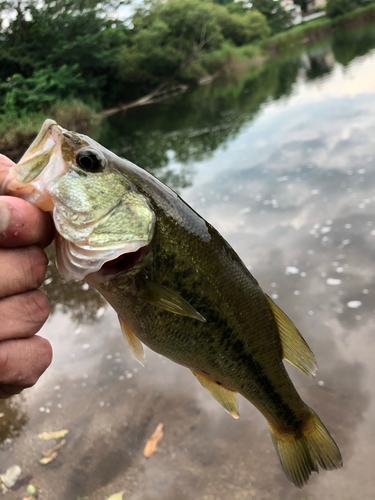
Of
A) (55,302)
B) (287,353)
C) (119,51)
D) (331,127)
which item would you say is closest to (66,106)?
(119,51)

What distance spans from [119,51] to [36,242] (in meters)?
36.0

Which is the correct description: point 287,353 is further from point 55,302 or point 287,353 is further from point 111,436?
point 55,302

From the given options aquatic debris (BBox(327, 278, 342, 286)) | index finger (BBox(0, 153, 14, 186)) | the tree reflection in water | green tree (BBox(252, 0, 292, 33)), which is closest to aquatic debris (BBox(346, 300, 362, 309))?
aquatic debris (BBox(327, 278, 342, 286))

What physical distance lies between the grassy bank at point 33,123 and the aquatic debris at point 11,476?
1648 centimetres

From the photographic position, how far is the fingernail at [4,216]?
1104mm

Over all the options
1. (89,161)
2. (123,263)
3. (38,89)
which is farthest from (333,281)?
(38,89)

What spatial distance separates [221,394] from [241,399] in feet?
5.22

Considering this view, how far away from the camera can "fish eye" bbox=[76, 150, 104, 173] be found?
1316 millimetres

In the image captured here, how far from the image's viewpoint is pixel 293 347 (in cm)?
168

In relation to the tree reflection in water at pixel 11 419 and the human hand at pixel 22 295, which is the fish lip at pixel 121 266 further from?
the tree reflection in water at pixel 11 419

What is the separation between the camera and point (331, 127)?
9.09 metres

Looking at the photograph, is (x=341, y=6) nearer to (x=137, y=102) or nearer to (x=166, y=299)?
(x=137, y=102)

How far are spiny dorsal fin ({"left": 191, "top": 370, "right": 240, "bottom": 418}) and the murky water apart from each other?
46.3 inches

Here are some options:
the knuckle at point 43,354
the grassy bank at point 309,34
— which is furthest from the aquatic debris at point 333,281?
the grassy bank at point 309,34
